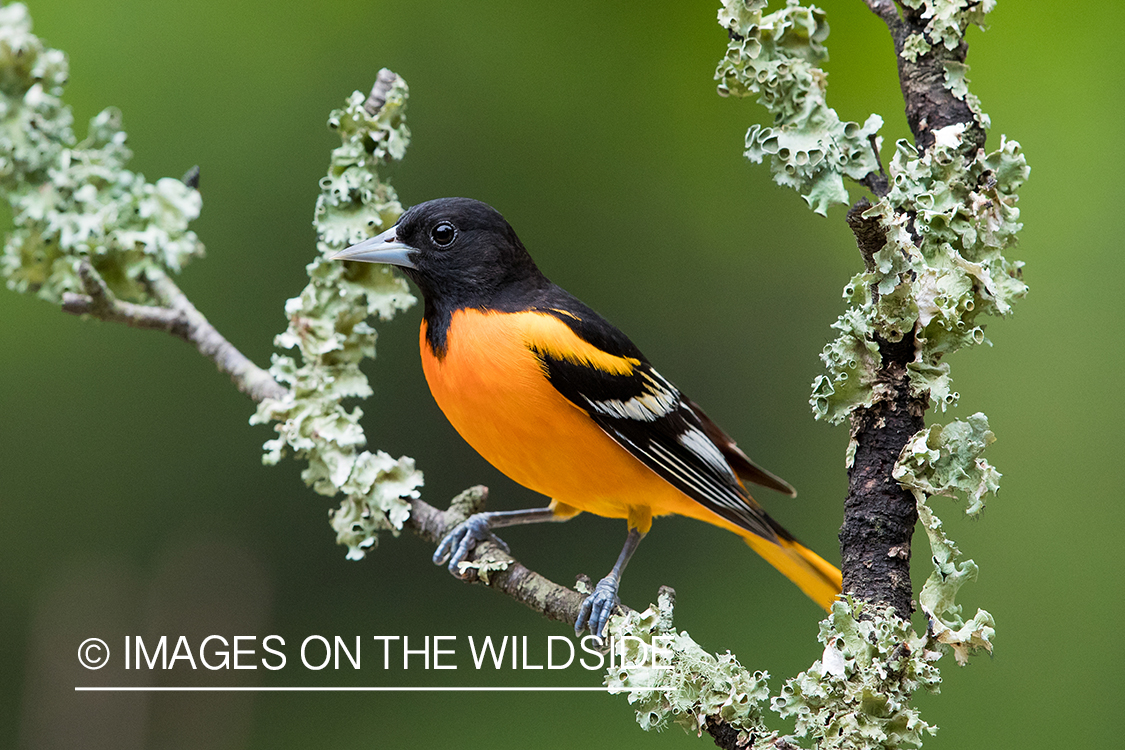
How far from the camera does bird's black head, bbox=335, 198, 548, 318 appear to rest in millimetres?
1296

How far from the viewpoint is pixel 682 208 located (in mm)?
1913

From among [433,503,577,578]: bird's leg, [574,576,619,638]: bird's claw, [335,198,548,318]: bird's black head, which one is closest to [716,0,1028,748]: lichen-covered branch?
[574,576,619,638]: bird's claw

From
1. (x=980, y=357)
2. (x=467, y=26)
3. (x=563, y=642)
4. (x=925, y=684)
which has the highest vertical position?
(x=467, y=26)

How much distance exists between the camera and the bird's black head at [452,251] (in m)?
1.30

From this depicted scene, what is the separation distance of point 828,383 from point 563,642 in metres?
0.52

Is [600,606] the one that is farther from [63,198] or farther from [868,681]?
[63,198]

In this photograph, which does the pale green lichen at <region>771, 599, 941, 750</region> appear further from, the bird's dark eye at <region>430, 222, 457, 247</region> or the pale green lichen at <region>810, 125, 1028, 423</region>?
the bird's dark eye at <region>430, 222, 457, 247</region>

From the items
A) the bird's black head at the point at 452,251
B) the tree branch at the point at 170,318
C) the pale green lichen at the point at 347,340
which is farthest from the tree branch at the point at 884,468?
the tree branch at the point at 170,318

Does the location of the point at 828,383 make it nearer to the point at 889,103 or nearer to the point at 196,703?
the point at 889,103

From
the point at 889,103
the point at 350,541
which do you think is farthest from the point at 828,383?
the point at 889,103

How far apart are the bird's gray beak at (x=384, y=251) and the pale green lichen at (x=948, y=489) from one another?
0.69 metres

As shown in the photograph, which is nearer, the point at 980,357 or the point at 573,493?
the point at 573,493

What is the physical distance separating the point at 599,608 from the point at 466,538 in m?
0.28

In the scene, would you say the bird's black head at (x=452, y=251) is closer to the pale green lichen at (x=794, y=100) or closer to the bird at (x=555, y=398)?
the bird at (x=555, y=398)
